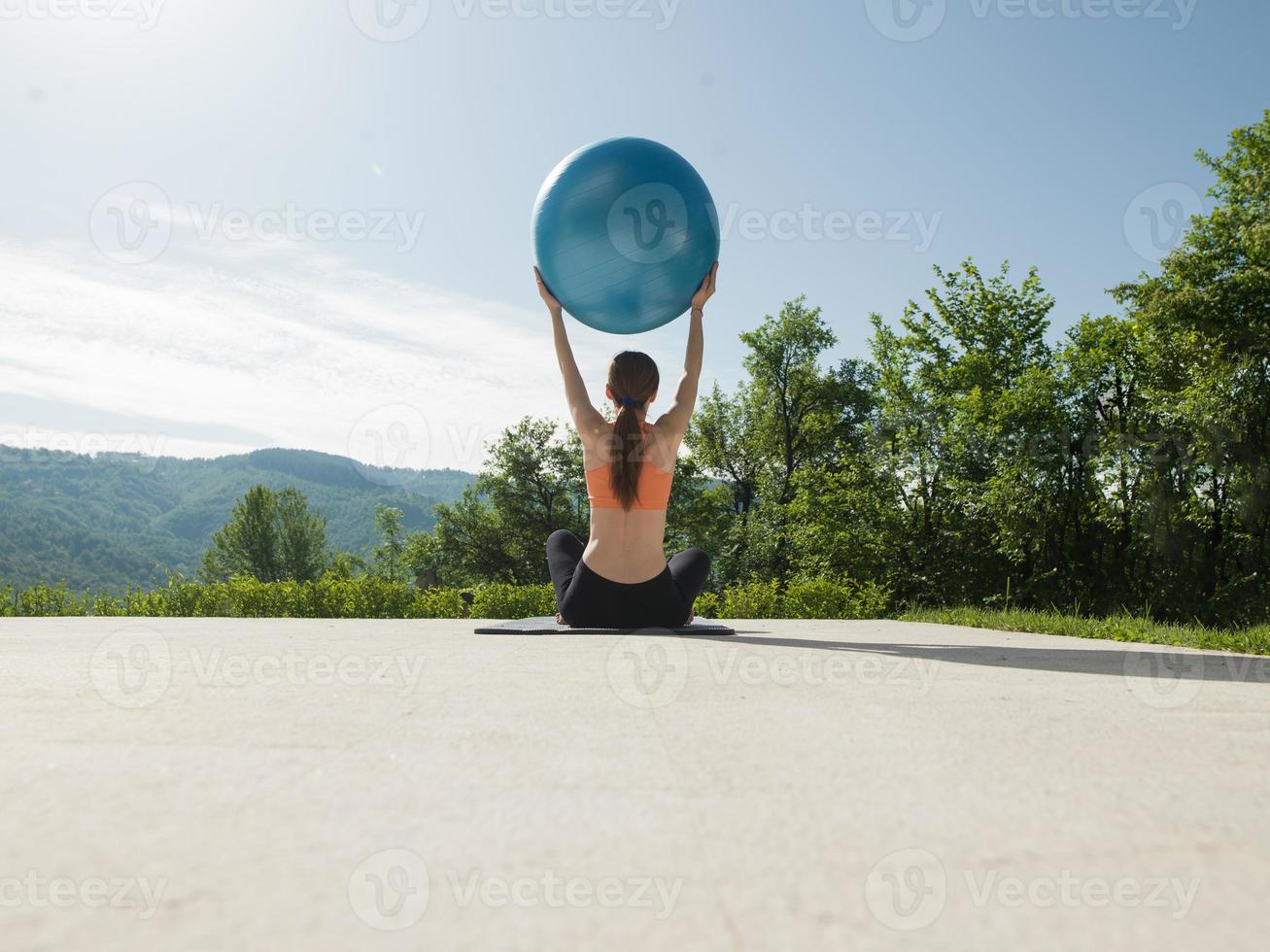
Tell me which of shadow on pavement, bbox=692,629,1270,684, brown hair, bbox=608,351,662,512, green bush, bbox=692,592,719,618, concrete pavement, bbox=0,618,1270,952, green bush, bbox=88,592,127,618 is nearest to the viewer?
concrete pavement, bbox=0,618,1270,952

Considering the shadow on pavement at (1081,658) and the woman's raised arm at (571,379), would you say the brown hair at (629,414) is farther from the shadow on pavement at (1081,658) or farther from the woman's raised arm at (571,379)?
the shadow on pavement at (1081,658)

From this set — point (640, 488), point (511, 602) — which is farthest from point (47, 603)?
point (640, 488)

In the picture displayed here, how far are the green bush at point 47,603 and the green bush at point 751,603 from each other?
7.34m

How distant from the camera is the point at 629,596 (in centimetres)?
498

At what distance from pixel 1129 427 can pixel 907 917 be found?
60.7 ft

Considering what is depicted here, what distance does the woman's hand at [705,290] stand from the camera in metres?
5.09

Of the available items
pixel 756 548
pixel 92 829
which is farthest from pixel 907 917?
pixel 756 548

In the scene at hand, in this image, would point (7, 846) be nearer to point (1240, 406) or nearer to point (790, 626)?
point (790, 626)

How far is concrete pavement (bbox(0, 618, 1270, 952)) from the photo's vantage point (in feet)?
3.48

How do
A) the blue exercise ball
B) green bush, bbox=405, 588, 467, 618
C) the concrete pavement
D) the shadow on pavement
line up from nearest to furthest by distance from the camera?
the concrete pavement, the shadow on pavement, the blue exercise ball, green bush, bbox=405, 588, 467, 618

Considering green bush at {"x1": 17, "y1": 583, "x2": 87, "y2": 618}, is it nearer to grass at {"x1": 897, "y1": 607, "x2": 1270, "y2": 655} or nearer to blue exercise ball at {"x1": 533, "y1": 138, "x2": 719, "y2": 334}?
blue exercise ball at {"x1": 533, "y1": 138, "x2": 719, "y2": 334}

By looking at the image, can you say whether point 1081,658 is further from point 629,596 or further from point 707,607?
point 707,607

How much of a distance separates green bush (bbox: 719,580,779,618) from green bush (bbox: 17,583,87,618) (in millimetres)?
7342

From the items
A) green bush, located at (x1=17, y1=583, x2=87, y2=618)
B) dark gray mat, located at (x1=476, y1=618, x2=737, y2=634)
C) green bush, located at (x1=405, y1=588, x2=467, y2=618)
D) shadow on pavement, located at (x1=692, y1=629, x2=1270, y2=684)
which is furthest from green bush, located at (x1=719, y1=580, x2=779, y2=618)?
green bush, located at (x1=17, y1=583, x2=87, y2=618)
